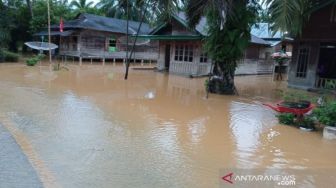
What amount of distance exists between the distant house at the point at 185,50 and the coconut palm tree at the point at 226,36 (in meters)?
5.38

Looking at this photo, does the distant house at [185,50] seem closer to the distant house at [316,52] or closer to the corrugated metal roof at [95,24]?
the distant house at [316,52]

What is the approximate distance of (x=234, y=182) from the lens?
5.47 m

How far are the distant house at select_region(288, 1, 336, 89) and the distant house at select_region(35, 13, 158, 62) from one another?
59.7ft

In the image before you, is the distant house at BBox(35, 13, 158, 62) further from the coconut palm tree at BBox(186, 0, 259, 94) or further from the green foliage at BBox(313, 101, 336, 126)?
the green foliage at BBox(313, 101, 336, 126)

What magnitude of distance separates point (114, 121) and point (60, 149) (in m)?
2.65

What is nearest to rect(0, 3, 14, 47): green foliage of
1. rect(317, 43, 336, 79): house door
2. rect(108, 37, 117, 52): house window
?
rect(108, 37, 117, 52): house window

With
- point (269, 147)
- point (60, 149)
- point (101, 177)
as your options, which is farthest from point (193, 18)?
point (101, 177)

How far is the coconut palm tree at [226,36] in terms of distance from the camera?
13.9 meters

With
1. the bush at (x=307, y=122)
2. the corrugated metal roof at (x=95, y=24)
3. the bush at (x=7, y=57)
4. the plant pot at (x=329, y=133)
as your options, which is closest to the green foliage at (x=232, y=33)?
the bush at (x=307, y=122)

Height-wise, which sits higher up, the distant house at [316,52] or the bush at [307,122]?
the distant house at [316,52]

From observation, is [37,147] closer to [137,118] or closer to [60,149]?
[60,149]

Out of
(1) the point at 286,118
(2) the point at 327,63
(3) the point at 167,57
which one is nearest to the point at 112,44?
(3) the point at 167,57

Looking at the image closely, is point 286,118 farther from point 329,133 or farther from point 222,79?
point 222,79

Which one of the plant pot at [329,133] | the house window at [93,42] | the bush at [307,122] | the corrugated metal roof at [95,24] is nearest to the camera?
the plant pot at [329,133]
